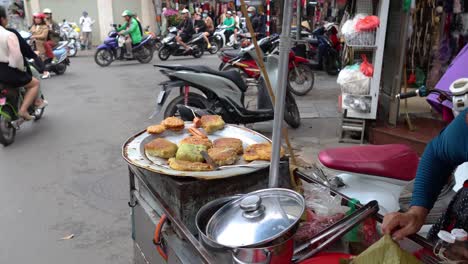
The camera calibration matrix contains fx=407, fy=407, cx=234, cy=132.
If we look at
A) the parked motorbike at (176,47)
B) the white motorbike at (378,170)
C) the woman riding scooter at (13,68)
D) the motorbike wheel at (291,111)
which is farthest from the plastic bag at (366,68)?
the parked motorbike at (176,47)

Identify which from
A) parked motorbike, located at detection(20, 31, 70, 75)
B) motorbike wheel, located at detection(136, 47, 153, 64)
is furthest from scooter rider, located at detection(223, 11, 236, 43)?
parked motorbike, located at detection(20, 31, 70, 75)

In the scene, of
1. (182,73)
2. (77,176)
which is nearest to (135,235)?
(77,176)

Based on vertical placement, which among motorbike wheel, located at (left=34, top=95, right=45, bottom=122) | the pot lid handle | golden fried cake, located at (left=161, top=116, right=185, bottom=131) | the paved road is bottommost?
the paved road

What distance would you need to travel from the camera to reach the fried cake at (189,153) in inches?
76.2

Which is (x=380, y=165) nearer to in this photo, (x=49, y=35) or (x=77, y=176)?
(x=77, y=176)

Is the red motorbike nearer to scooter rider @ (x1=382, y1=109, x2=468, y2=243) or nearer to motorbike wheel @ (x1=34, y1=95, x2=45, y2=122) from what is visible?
motorbike wheel @ (x1=34, y1=95, x2=45, y2=122)

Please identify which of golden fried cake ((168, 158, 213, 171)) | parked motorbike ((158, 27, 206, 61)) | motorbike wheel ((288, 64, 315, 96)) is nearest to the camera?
golden fried cake ((168, 158, 213, 171))

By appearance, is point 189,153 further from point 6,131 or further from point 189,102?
point 6,131

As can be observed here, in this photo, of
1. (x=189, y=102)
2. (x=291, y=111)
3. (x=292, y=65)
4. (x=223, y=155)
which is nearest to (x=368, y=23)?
(x=291, y=111)

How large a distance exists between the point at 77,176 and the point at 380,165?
3.26m

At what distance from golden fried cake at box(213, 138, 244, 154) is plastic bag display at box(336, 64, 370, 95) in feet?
9.01

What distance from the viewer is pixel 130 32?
1201cm

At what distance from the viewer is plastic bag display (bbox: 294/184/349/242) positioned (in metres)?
1.73

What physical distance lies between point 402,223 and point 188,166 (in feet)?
2.95
